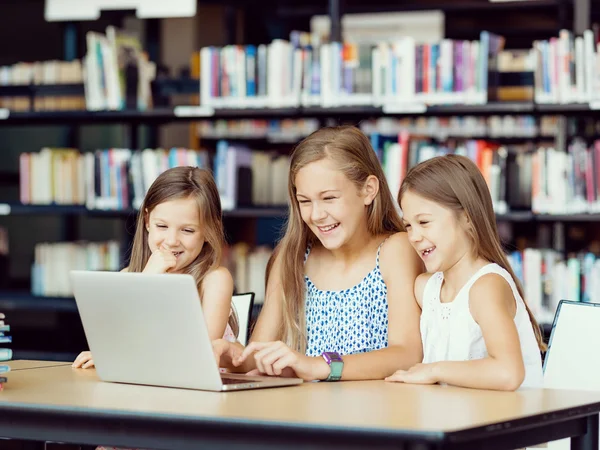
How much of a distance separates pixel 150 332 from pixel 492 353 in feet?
1.97

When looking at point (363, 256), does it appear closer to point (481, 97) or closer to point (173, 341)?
point (173, 341)

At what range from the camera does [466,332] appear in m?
1.98

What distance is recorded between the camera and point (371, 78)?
162 inches

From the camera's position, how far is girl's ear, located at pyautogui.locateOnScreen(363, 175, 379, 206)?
225cm

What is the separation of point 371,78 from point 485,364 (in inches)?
98.7

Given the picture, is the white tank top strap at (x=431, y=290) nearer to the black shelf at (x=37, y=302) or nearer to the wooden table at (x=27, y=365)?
the wooden table at (x=27, y=365)

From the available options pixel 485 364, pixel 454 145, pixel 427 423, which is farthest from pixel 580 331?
pixel 454 145

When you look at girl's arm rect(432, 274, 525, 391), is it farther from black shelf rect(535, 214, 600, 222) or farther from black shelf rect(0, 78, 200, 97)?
black shelf rect(0, 78, 200, 97)

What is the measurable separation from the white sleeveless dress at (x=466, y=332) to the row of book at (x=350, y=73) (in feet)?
6.81

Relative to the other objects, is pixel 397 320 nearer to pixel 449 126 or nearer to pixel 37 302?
pixel 37 302

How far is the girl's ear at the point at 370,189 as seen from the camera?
2248 mm

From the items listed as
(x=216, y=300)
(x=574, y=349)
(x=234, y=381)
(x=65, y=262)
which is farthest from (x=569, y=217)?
(x=234, y=381)

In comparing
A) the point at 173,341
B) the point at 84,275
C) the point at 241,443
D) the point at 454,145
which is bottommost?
the point at 241,443

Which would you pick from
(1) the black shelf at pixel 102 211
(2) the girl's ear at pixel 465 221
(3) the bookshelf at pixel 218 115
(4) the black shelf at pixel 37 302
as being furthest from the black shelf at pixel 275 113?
(2) the girl's ear at pixel 465 221
